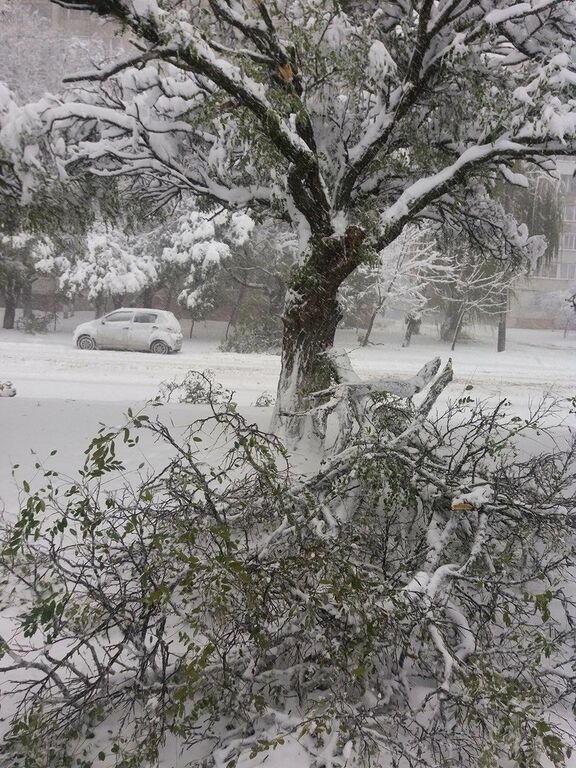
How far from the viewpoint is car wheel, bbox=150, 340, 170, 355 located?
17609 mm

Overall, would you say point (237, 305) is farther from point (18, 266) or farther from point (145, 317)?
point (18, 266)

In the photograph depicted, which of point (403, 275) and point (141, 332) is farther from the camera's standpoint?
point (403, 275)

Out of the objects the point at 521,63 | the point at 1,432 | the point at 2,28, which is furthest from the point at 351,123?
the point at 2,28

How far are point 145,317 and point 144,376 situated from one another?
588 cm

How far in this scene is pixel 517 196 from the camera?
18.7 metres

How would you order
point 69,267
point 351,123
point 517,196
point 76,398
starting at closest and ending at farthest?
1. point 351,123
2. point 76,398
3. point 517,196
4. point 69,267

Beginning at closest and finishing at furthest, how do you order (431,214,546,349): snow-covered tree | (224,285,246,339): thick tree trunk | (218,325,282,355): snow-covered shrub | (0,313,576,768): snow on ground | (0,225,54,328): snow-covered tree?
(0,313,576,768): snow on ground
(218,325,282,355): snow-covered shrub
(0,225,54,328): snow-covered tree
(431,214,546,349): snow-covered tree
(224,285,246,339): thick tree trunk

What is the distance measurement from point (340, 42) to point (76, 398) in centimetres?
669

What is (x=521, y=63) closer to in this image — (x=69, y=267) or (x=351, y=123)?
(x=351, y=123)

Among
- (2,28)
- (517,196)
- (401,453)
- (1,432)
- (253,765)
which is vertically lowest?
(253,765)

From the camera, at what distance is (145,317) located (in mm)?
17719

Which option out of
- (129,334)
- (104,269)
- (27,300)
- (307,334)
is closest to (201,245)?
(104,269)

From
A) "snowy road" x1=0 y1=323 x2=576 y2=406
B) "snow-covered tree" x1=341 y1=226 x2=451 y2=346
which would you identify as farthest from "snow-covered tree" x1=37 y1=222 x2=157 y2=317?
"snow-covered tree" x1=341 y1=226 x2=451 y2=346

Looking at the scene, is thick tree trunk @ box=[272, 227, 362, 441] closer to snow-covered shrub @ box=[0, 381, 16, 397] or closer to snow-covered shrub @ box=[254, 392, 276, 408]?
snow-covered shrub @ box=[254, 392, 276, 408]
